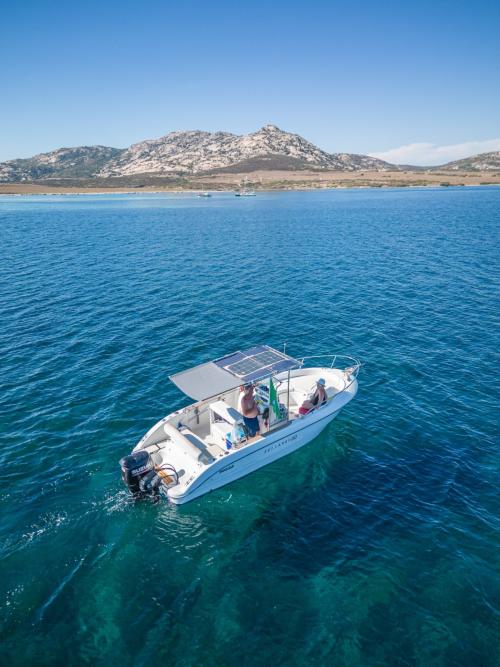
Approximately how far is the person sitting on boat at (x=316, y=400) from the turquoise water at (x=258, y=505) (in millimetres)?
2209

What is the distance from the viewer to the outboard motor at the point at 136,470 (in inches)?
596

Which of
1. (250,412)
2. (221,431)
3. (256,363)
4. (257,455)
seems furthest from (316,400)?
(221,431)

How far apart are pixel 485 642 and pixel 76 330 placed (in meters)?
30.5

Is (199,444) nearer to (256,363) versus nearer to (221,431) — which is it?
(221,431)

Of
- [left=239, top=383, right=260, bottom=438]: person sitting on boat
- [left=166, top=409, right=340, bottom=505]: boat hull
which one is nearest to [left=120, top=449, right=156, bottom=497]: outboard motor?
[left=166, top=409, right=340, bottom=505]: boat hull

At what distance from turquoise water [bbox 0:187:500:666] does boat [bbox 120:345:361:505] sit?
3.19 feet

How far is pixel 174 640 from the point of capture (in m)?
10.9

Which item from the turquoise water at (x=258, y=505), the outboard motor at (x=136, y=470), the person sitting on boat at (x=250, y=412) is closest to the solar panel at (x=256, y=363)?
the person sitting on boat at (x=250, y=412)

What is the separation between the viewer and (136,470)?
15.2 metres

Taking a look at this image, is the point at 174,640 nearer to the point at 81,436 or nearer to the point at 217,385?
the point at 217,385

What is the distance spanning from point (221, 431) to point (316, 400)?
4.92 meters

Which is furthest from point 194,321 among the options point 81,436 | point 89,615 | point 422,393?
point 89,615

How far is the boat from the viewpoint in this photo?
15.5 m

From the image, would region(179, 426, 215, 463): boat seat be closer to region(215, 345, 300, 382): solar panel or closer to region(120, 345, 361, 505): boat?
region(120, 345, 361, 505): boat
